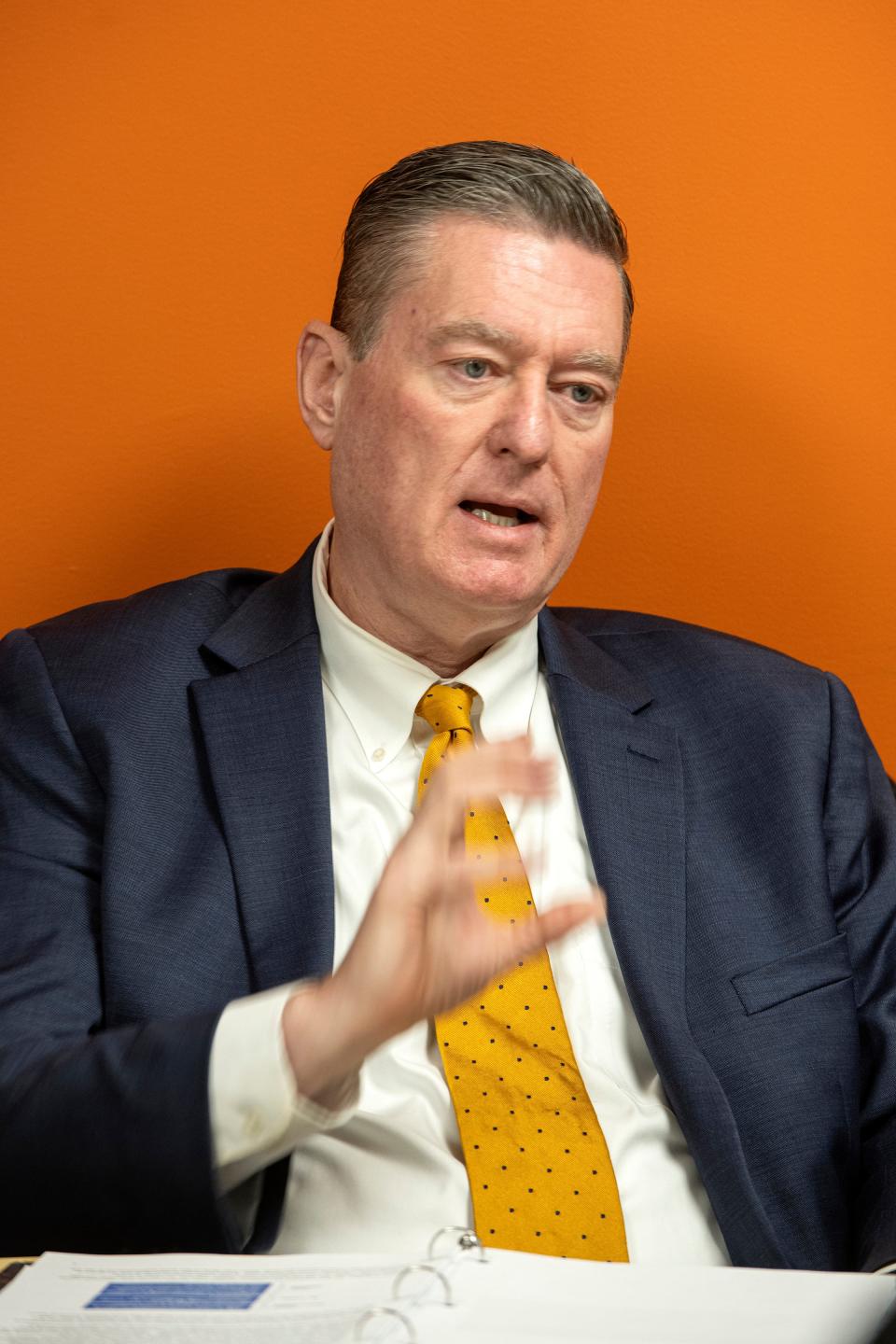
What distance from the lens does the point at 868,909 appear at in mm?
1602

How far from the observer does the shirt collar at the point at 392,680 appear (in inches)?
62.9

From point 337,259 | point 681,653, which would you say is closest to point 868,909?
point 681,653

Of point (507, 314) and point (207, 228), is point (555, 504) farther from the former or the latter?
point (207, 228)

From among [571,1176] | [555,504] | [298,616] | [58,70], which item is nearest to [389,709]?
[298,616]

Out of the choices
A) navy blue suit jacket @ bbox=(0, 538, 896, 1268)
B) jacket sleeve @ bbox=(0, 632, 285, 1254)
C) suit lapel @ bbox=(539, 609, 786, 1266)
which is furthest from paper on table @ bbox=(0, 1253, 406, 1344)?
suit lapel @ bbox=(539, 609, 786, 1266)

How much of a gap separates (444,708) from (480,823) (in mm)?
130

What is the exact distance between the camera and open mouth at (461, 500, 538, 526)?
61.7 inches

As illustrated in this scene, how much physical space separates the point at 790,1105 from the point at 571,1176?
0.27 m

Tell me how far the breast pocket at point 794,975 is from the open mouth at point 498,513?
1.76 feet

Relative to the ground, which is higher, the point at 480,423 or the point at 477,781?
the point at 480,423

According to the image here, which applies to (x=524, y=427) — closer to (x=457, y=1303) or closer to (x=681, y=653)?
(x=681, y=653)

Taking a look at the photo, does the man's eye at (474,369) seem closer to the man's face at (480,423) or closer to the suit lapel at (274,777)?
the man's face at (480,423)

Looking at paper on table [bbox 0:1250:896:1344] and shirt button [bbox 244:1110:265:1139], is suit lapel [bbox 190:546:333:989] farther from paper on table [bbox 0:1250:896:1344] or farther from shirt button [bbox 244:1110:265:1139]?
paper on table [bbox 0:1250:896:1344]

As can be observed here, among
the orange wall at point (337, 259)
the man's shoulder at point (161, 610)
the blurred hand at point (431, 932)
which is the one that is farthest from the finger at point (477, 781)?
the orange wall at point (337, 259)
